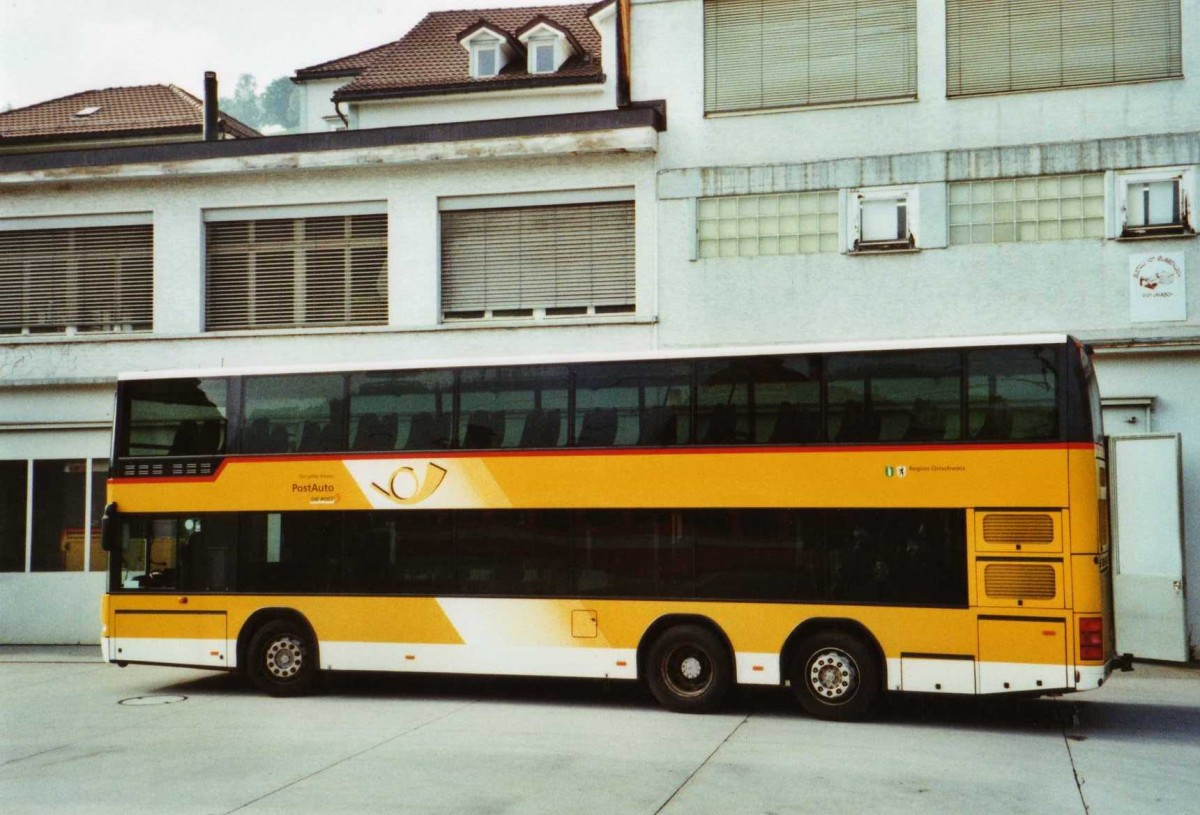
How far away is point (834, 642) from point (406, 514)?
489 cm

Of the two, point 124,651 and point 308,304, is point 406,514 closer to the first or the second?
point 124,651

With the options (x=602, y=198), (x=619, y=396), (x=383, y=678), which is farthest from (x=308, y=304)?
(x=619, y=396)

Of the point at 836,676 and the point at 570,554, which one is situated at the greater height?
the point at 570,554

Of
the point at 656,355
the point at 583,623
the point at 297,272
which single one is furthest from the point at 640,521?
the point at 297,272

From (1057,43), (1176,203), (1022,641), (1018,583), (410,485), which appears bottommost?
(1022,641)

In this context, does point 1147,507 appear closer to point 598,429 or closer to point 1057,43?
point 1057,43

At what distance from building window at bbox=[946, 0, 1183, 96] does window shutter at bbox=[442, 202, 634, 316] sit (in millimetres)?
5497

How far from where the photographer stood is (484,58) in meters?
35.4

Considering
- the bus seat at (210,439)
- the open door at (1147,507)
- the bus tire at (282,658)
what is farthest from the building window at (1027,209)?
the bus tire at (282,658)

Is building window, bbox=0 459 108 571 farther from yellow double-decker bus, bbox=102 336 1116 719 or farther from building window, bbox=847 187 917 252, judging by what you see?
building window, bbox=847 187 917 252

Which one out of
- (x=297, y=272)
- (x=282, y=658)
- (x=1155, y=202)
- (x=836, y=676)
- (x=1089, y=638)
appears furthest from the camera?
(x=297, y=272)

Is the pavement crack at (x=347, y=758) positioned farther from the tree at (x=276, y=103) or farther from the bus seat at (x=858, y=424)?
the tree at (x=276, y=103)

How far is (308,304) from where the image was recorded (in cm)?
2056

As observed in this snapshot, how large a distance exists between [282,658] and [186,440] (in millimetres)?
2799
